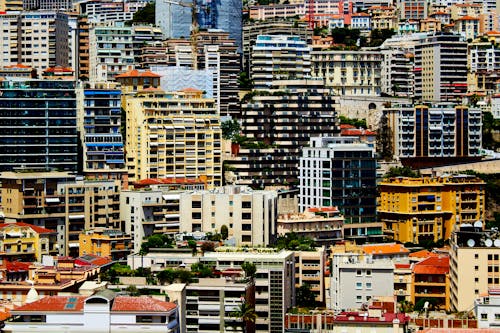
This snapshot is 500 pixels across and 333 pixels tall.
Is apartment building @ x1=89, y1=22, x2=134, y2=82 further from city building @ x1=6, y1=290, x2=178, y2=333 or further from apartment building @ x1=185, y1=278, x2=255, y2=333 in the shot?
city building @ x1=6, y1=290, x2=178, y2=333

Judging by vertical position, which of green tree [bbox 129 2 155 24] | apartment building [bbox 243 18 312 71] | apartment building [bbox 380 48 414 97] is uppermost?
green tree [bbox 129 2 155 24]

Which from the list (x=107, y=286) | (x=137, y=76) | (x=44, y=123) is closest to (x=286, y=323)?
(x=107, y=286)

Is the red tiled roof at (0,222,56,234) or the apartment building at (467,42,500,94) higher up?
the apartment building at (467,42,500,94)

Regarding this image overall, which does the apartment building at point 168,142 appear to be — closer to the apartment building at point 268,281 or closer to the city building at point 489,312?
the apartment building at point 268,281

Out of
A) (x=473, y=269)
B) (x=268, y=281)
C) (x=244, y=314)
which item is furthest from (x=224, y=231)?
(x=244, y=314)

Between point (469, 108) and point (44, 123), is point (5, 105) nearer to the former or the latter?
point (44, 123)

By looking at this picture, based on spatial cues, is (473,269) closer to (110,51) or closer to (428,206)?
(428,206)

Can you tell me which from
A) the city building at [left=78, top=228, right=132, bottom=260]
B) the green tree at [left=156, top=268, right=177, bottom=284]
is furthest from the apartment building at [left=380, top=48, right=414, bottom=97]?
the green tree at [left=156, top=268, right=177, bottom=284]
